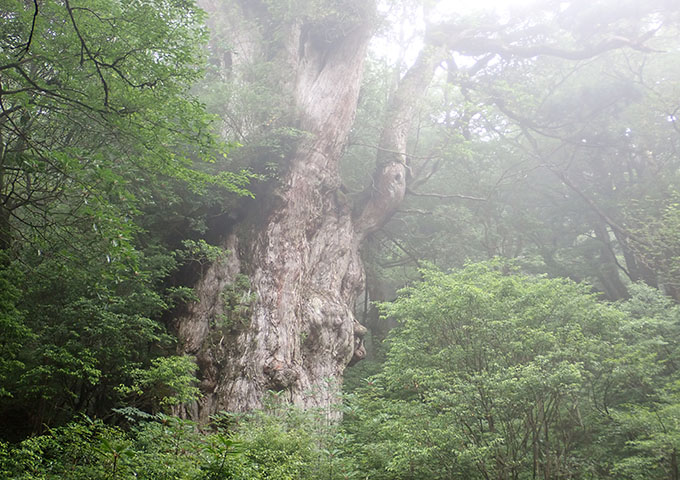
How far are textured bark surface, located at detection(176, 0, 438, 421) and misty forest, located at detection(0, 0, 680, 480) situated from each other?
0.05 m

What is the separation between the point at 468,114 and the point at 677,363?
8285 mm

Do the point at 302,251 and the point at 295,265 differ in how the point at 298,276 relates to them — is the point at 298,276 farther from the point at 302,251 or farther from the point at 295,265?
the point at 302,251

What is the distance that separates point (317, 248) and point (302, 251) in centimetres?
73

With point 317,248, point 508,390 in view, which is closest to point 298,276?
point 317,248

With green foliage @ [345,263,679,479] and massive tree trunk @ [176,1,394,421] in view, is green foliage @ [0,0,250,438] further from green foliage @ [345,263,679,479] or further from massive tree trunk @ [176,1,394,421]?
green foliage @ [345,263,679,479]

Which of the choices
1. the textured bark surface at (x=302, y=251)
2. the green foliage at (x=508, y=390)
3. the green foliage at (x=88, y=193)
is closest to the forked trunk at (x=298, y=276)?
the textured bark surface at (x=302, y=251)

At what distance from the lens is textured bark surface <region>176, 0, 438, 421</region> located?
302 inches

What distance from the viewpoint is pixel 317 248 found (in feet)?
33.7

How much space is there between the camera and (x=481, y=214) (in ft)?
52.4

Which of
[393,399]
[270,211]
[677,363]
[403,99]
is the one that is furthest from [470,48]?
[393,399]

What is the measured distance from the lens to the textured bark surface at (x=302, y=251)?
766cm

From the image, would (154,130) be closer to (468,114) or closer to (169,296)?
(169,296)

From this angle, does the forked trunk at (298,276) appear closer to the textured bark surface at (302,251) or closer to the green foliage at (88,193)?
the textured bark surface at (302,251)

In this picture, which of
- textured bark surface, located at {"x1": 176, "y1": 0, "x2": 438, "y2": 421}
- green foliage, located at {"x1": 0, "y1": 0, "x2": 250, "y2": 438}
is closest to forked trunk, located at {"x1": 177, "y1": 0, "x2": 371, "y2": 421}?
textured bark surface, located at {"x1": 176, "y1": 0, "x2": 438, "y2": 421}
